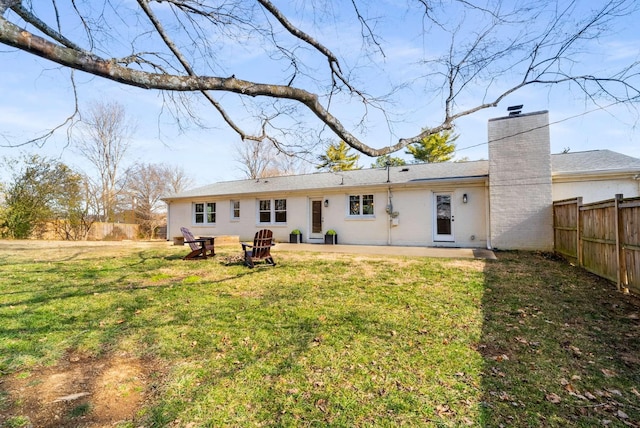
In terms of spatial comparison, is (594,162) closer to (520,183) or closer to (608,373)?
(520,183)

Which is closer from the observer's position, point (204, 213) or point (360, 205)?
point (360, 205)

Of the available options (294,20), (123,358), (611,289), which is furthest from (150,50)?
(611,289)

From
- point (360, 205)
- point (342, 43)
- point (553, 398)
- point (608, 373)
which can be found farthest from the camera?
point (360, 205)

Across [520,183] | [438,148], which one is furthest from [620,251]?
[438,148]

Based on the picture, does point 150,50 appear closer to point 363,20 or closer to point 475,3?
point 363,20

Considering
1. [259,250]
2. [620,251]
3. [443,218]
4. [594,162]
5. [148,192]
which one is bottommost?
[259,250]

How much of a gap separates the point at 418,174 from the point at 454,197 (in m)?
2.35

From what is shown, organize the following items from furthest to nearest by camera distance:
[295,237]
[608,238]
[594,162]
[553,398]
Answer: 1. [295,237]
2. [594,162]
3. [608,238]
4. [553,398]

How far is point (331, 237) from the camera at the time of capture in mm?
13898

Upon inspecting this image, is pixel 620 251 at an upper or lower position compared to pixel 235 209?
lower

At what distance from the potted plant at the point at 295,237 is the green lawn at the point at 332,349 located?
8.31 m

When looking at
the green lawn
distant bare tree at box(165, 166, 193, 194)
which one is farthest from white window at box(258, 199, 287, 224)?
distant bare tree at box(165, 166, 193, 194)

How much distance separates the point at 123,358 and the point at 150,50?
13.8 ft

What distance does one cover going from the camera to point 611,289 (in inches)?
216
